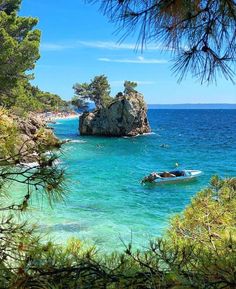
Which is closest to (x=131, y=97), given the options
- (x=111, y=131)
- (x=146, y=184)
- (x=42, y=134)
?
(x=111, y=131)

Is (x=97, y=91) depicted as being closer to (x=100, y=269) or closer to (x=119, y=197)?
(x=119, y=197)

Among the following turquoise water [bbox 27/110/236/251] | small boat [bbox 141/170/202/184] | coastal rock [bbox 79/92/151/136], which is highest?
coastal rock [bbox 79/92/151/136]

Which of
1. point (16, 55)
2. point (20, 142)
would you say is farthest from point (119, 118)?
point (20, 142)

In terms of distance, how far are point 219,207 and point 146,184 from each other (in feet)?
53.6

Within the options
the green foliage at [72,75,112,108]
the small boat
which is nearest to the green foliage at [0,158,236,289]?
the small boat

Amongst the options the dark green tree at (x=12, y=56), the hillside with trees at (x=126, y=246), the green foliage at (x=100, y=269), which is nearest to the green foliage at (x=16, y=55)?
the dark green tree at (x=12, y=56)

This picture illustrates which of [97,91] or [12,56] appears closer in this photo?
[12,56]

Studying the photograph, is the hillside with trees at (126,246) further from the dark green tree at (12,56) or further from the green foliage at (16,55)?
the dark green tree at (12,56)

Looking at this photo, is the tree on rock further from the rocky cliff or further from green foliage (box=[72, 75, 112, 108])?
the rocky cliff

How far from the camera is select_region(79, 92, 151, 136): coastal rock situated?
51.1m

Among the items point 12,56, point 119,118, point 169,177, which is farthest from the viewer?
point 119,118

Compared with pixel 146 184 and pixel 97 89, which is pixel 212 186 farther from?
pixel 97 89

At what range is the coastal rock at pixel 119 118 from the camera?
168 feet

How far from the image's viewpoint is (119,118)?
2025 inches
